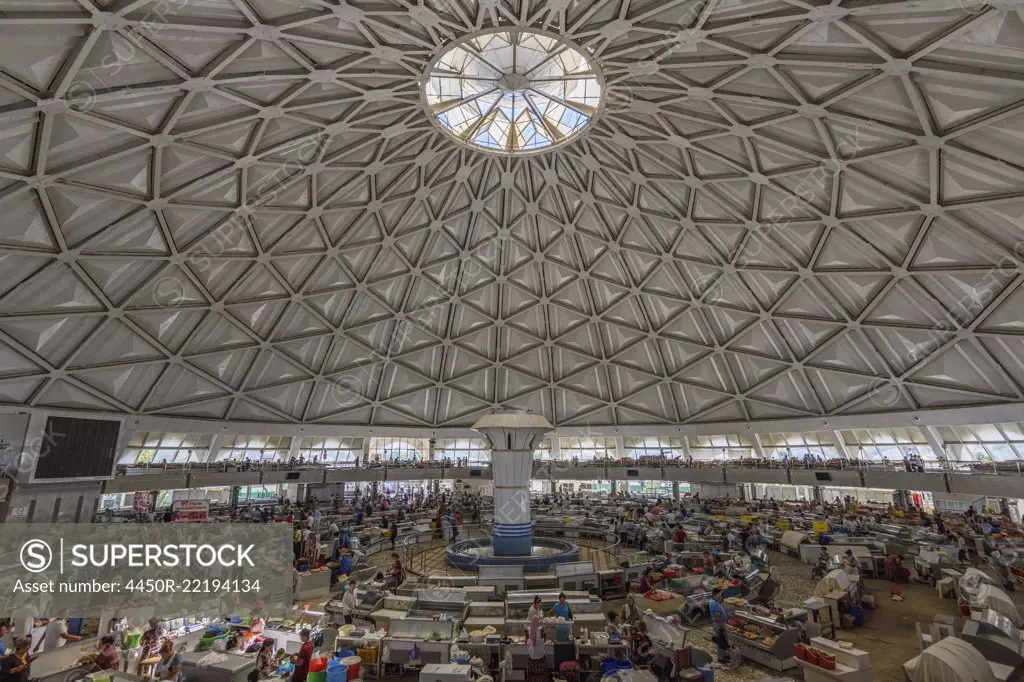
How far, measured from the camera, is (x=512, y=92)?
1053 inches

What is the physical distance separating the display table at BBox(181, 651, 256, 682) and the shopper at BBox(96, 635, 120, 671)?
55.6 inches

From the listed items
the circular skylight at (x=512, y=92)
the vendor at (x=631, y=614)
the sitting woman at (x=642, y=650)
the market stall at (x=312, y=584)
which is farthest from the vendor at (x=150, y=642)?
the circular skylight at (x=512, y=92)

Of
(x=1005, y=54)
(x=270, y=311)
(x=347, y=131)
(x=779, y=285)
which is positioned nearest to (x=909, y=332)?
(x=779, y=285)

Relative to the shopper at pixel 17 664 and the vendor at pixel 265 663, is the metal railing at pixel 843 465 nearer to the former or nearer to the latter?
the vendor at pixel 265 663

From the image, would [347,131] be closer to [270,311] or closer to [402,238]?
[402,238]

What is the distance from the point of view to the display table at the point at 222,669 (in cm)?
1197

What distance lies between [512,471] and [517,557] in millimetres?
4227

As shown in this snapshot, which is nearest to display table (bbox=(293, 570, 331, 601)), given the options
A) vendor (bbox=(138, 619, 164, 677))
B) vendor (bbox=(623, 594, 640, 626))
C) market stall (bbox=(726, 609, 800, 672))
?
vendor (bbox=(138, 619, 164, 677))

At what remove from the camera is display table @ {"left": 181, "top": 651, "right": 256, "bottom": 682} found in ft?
39.3

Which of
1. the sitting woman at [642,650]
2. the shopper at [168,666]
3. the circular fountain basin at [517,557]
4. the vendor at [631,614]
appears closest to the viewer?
the shopper at [168,666]

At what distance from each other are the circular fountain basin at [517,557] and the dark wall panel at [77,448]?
80.6 ft

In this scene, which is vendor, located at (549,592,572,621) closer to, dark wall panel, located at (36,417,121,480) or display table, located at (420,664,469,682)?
display table, located at (420,664,469,682)

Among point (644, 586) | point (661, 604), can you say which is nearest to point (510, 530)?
point (644, 586)

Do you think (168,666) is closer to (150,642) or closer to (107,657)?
(107,657)
